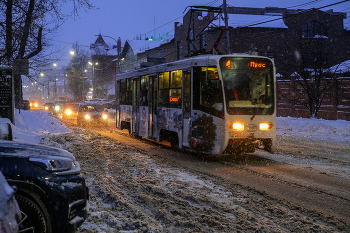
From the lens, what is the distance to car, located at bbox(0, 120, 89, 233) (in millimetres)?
3676

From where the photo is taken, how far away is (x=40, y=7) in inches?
699

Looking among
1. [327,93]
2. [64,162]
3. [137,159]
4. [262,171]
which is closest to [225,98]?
[262,171]

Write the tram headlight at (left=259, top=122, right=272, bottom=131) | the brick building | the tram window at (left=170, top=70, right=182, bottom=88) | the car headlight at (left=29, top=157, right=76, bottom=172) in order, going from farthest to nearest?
the brick building < the tram window at (left=170, top=70, right=182, bottom=88) < the tram headlight at (left=259, top=122, right=272, bottom=131) < the car headlight at (left=29, top=157, right=76, bottom=172)

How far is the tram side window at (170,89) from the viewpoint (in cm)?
1216

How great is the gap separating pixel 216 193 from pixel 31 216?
3.87 meters

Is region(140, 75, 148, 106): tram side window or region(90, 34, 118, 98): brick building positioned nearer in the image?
region(140, 75, 148, 106): tram side window

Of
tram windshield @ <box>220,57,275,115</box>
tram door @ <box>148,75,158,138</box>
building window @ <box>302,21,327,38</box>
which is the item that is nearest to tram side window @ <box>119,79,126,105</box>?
tram door @ <box>148,75,158,138</box>

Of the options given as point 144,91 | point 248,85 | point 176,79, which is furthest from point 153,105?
point 248,85

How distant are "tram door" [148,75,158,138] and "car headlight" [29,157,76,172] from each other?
9774mm

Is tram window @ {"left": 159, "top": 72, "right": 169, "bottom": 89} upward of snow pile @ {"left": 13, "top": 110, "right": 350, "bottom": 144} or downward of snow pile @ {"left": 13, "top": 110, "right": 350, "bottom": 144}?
upward

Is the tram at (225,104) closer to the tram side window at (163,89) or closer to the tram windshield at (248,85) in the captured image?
the tram windshield at (248,85)

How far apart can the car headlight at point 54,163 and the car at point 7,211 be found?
105cm

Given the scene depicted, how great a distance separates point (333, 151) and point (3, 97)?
12.5 m

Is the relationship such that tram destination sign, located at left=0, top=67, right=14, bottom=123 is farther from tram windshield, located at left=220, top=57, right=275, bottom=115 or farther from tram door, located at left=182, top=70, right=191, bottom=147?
tram windshield, located at left=220, top=57, right=275, bottom=115
